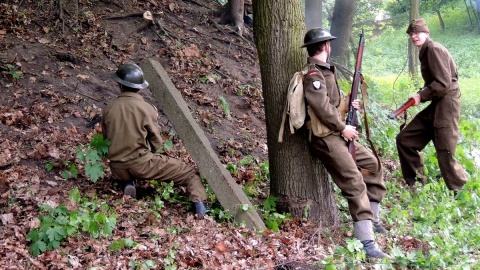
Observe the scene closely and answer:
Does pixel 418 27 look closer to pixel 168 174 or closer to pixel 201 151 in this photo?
pixel 201 151

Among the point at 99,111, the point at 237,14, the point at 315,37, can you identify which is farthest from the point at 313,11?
the point at 315,37

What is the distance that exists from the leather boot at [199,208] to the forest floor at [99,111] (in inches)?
6.7

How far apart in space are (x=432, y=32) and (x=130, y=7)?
33.0m

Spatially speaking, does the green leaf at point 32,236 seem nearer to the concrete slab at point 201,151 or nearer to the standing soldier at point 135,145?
the standing soldier at point 135,145

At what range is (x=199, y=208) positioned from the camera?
605cm

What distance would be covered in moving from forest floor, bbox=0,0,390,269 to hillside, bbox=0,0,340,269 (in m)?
0.02

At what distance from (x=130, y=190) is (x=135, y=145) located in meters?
0.56

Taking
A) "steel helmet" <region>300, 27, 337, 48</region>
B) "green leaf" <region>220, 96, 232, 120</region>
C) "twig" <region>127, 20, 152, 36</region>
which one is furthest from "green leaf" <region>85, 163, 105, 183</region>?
"twig" <region>127, 20, 152, 36</region>

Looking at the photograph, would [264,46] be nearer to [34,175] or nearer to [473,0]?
[34,175]

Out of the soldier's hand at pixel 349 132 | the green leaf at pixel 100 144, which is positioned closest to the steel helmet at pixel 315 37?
the soldier's hand at pixel 349 132

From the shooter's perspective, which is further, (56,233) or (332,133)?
(332,133)

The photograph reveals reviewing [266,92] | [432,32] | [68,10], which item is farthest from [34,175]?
[432,32]

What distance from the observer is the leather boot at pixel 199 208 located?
603 cm

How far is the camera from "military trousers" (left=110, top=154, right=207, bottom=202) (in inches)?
242
